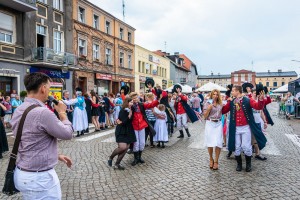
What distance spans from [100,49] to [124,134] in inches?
876

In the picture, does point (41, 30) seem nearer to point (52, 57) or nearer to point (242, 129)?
point (52, 57)

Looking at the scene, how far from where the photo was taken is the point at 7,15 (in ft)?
55.5

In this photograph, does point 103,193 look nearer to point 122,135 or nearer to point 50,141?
point 122,135

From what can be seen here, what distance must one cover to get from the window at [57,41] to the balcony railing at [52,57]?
746 millimetres

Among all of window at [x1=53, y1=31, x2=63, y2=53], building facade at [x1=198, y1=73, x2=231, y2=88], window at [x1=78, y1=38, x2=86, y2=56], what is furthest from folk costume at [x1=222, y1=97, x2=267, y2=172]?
building facade at [x1=198, y1=73, x2=231, y2=88]

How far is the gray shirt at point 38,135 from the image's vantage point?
2.34 meters

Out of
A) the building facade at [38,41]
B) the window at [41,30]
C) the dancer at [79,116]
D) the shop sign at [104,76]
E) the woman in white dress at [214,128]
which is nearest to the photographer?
the woman in white dress at [214,128]

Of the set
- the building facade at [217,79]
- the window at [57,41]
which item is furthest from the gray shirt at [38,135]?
the building facade at [217,79]

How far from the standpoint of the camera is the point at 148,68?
40.5 meters

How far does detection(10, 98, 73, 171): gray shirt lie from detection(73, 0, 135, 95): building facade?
2109cm

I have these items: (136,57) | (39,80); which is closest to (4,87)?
(39,80)

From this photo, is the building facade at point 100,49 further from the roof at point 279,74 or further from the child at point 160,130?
the roof at point 279,74

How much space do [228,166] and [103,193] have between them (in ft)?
10.3

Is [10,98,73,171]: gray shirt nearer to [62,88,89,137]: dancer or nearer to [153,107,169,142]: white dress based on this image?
[153,107,169,142]: white dress
